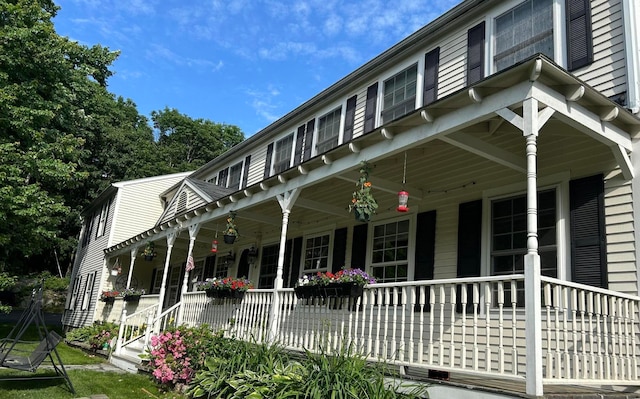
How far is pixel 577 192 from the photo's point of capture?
5.57 metres

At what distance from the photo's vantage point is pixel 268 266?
1169 centimetres

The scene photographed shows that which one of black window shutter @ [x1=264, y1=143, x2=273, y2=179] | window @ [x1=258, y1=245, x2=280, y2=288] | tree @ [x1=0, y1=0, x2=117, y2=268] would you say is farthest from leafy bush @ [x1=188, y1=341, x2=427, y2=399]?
tree @ [x1=0, y1=0, x2=117, y2=268]

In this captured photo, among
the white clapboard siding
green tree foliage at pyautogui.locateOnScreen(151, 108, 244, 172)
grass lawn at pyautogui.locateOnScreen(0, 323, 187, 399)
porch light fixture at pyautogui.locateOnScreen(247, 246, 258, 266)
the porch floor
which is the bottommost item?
grass lawn at pyautogui.locateOnScreen(0, 323, 187, 399)

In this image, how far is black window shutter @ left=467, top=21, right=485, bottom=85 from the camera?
7.46 meters

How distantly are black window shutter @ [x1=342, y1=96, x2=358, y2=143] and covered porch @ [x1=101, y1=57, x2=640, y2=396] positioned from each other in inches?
69.7

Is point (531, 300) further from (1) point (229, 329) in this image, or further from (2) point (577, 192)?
(1) point (229, 329)

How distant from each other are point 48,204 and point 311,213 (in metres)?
7.27

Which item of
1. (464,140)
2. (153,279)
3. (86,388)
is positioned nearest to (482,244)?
(464,140)

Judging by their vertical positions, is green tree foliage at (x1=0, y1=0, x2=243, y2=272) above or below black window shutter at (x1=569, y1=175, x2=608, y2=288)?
above

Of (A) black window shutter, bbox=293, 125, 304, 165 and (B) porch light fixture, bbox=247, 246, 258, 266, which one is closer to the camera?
(B) porch light fixture, bbox=247, 246, 258, 266

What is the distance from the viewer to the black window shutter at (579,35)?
6.03 meters

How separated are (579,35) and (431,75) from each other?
8.95 feet

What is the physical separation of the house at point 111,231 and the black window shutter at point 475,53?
51.1 ft

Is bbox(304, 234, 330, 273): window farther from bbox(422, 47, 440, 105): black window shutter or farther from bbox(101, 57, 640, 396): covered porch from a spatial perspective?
bbox(422, 47, 440, 105): black window shutter
